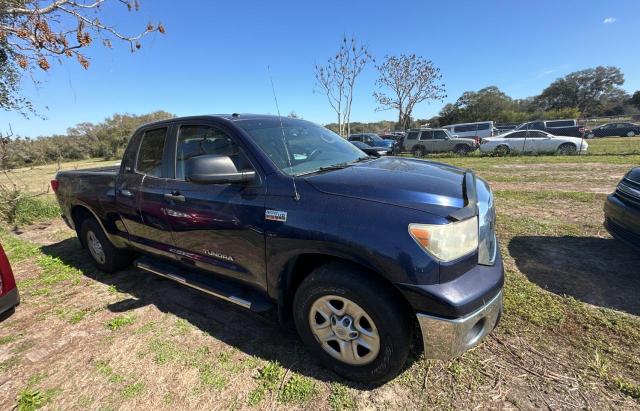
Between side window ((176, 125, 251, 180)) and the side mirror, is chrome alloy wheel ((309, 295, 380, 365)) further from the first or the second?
side window ((176, 125, 251, 180))

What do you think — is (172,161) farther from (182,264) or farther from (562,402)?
(562,402)

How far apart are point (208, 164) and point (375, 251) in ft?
4.09

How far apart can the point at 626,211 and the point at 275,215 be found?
3677mm

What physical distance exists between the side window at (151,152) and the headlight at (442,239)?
2.46 metres

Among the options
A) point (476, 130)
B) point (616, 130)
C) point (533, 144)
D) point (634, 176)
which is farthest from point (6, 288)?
point (616, 130)

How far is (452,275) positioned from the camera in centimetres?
179

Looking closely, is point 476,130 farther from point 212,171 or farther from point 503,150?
point 212,171

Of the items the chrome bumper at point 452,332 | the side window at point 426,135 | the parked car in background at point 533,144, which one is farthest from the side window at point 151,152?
the side window at point 426,135

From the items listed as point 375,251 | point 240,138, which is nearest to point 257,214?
point 240,138

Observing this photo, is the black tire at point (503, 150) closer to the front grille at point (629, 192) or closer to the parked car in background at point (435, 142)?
the parked car in background at point (435, 142)

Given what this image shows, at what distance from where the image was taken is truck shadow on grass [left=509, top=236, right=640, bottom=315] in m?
2.97

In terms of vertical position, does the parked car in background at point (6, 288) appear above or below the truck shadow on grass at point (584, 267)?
above

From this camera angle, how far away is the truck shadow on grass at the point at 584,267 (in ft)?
9.75

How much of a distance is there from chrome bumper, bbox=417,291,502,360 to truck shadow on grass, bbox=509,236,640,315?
173cm
